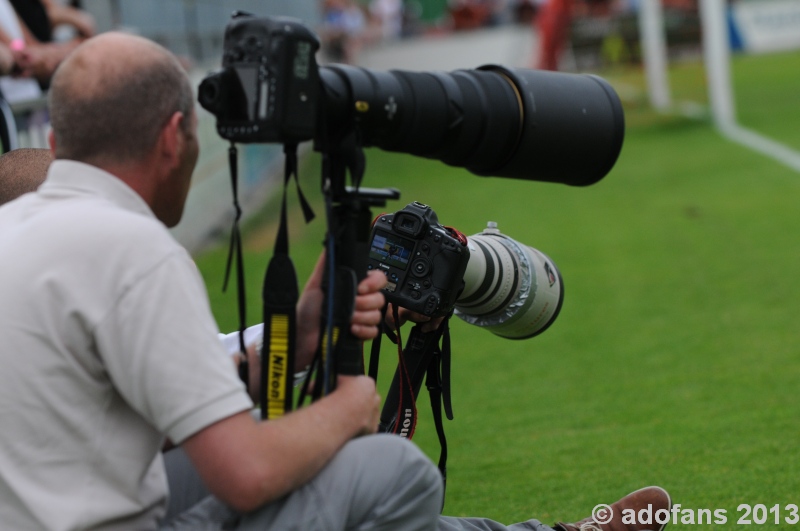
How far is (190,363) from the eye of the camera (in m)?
1.87

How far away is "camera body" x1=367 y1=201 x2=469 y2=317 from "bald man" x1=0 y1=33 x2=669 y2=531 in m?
0.65

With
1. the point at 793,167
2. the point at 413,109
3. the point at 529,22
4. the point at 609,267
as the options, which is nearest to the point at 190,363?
the point at 413,109

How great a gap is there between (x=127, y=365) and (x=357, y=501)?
0.47 metres

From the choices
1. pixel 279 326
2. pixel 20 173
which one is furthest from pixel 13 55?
pixel 279 326

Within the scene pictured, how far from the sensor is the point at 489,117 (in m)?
2.44

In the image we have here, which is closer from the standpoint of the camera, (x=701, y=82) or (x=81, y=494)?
(x=81, y=494)

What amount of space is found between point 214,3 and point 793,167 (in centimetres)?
608

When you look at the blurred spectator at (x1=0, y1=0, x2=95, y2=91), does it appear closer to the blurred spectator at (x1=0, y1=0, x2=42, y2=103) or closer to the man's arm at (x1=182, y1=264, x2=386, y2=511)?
the blurred spectator at (x1=0, y1=0, x2=42, y2=103)

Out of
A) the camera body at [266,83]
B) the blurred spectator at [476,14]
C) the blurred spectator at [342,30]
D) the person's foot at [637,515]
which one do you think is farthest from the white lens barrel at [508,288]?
the blurred spectator at [476,14]

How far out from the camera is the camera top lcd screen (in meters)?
2.75

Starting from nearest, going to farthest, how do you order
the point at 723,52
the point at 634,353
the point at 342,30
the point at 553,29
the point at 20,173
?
1. the point at 20,173
2. the point at 634,353
3. the point at 723,52
4. the point at 553,29
5. the point at 342,30

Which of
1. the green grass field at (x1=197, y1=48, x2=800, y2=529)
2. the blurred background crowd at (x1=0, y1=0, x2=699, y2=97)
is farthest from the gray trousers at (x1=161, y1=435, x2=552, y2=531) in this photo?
the blurred background crowd at (x1=0, y1=0, x2=699, y2=97)

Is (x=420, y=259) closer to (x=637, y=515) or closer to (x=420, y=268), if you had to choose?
(x=420, y=268)

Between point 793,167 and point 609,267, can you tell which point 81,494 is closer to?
point 609,267
